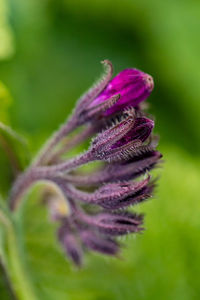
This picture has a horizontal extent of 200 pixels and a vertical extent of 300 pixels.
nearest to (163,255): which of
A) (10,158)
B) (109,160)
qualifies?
(10,158)

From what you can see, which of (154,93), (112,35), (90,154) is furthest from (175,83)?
(90,154)

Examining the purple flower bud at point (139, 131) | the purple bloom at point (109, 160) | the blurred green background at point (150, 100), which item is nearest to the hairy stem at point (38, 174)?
the purple bloom at point (109, 160)

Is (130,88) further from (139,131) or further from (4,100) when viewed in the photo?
(4,100)

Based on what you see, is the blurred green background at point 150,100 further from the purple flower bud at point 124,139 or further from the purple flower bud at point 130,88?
the purple flower bud at point 124,139

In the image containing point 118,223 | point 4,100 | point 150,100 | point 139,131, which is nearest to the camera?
point 139,131

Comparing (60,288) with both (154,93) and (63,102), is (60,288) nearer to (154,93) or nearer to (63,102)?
(63,102)

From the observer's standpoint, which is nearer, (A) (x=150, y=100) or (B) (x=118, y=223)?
(B) (x=118, y=223)

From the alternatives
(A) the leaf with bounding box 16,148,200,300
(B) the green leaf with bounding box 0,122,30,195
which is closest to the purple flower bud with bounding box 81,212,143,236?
(B) the green leaf with bounding box 0,122,30,195
